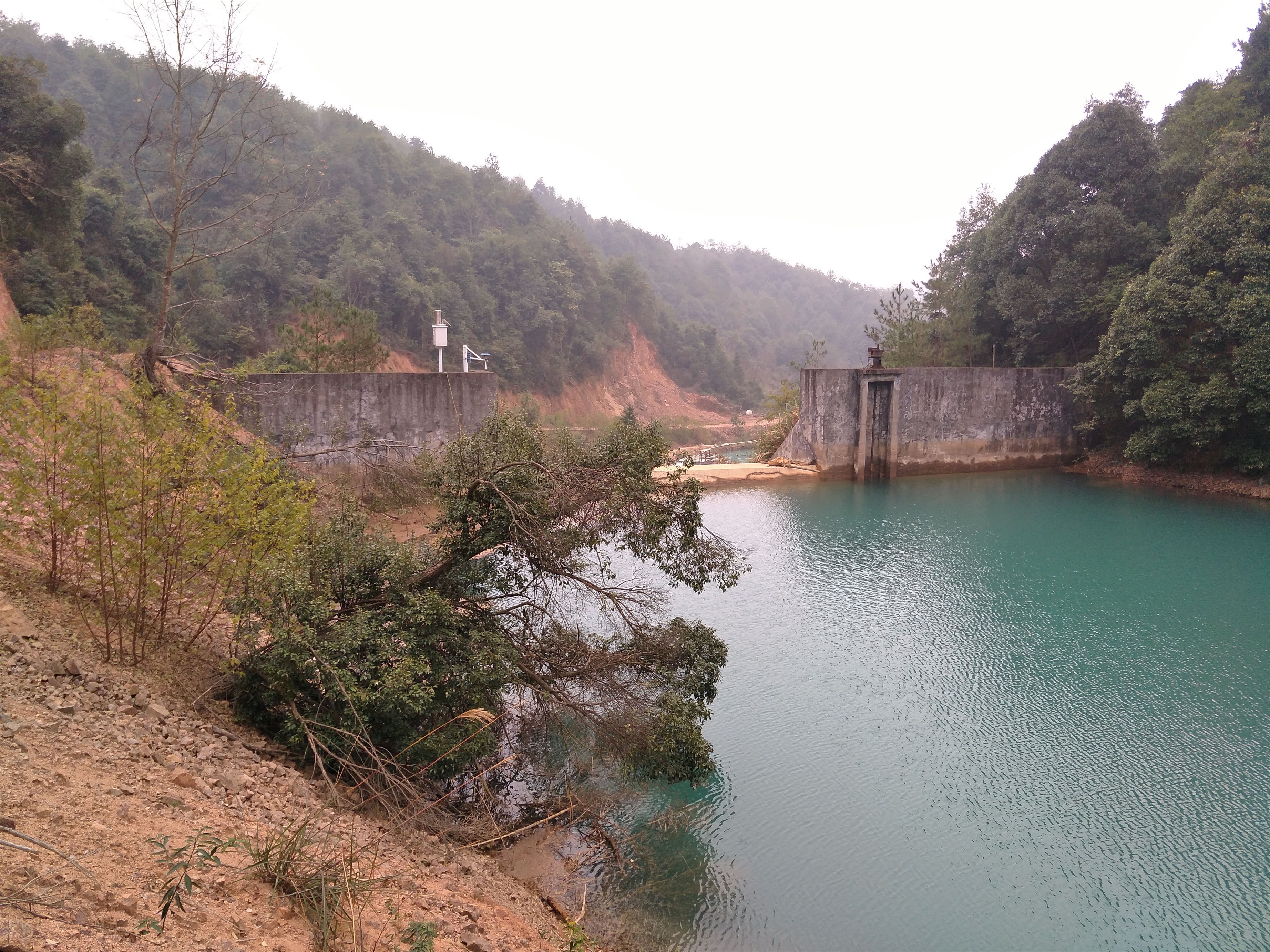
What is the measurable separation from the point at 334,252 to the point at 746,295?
41.1 m

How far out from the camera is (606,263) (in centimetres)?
4350

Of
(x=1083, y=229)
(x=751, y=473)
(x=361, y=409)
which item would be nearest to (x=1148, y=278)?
(x=1083, y=229)

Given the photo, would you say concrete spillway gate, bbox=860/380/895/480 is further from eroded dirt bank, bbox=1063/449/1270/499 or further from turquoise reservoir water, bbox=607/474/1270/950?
turquoise reservoir water, bbox=607/474/1270/950

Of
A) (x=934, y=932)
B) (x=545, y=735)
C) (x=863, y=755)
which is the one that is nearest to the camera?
(x=934, y=932)

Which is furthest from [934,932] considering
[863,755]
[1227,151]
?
[1227,151]

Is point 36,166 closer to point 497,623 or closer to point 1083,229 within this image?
point 497,623

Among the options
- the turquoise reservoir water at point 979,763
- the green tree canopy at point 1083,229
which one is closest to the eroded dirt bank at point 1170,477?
the green tree canopy at point 1083,229

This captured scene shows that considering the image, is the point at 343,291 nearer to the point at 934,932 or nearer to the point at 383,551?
the point at 383,551

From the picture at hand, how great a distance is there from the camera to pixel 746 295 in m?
66.1

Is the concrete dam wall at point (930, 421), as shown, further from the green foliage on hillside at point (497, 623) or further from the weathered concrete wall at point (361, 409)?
the green foliage on hillside at point (497, 623)

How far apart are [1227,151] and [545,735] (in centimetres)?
1989

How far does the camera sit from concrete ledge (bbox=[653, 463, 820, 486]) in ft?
68.9

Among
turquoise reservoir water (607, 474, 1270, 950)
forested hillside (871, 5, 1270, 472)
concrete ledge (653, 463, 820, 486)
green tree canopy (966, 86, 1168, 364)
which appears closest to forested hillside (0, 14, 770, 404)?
concrete ledge (653, 463, 820, 486)

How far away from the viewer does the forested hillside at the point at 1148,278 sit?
17.4m
